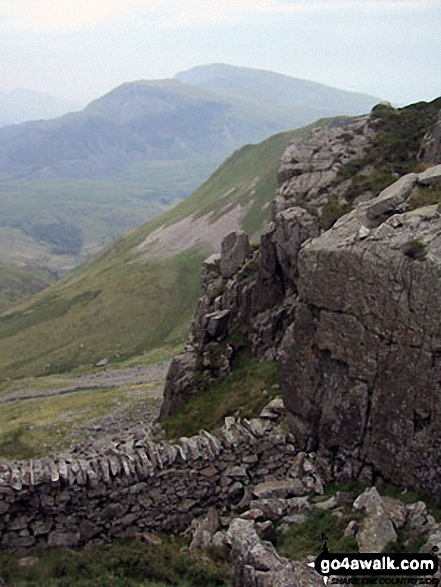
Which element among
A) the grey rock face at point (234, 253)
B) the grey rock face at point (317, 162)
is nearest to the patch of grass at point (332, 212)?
the grey rock face at point (317, 162)

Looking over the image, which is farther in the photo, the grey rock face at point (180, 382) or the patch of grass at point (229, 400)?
the grey rock face at point (180, 382)

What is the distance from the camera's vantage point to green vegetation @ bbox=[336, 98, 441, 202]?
3569 cm

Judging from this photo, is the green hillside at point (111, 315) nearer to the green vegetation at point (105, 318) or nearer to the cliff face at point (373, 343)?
the green vegetation at point (105, 318)

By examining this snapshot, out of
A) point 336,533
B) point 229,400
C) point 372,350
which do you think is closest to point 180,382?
point 229,400

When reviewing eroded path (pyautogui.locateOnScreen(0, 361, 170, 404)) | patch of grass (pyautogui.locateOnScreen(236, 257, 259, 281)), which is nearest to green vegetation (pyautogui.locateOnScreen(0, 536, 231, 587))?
patch of grass (pyautogui.locateOnScreen(236, 257, 259, 281))

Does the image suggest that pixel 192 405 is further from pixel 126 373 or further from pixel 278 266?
pixel 126 373

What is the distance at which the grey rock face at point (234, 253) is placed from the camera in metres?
Answer: 42.2

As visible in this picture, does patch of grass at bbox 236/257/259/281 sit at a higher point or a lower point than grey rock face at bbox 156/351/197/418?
higher

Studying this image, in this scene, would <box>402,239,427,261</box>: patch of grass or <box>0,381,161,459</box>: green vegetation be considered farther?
<box>0,381,161,459</box>: green vegetation

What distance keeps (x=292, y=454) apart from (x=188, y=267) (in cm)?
14371

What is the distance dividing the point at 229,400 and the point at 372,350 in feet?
39.9

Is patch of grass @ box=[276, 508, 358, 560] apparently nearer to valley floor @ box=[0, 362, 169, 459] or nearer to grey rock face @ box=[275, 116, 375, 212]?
grey rock face @ box=[275, 116, 375, 212]

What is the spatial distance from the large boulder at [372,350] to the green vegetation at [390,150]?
40.6ft

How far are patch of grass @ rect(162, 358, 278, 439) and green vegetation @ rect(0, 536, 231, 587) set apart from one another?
28.3 feet
